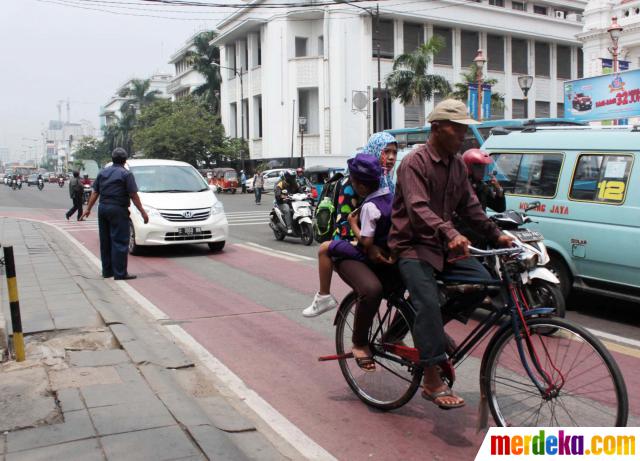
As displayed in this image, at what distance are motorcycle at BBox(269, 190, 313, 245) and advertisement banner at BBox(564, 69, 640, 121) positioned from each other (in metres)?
11.7

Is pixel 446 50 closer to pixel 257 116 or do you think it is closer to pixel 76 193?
pixel 257 116

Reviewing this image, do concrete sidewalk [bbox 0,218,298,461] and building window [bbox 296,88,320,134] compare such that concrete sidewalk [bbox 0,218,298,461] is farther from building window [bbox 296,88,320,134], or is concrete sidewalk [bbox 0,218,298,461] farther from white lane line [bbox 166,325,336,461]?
building window [bbox 296,88,320,134]

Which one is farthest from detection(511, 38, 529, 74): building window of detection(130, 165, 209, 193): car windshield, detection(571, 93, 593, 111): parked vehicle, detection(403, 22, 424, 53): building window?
detection(130, 165, 209, 193): car windshield

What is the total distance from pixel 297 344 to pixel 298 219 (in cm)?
850

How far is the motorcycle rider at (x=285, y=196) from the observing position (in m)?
14.9

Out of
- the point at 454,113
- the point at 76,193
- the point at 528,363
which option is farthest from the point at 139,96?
the point at 528,363

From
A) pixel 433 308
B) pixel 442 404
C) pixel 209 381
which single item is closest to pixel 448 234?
pixel 433 308

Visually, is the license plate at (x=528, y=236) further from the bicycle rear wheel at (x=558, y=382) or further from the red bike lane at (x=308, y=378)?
the bicycle rear wheel at (x=558, y=382)

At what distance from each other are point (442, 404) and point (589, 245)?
389cm

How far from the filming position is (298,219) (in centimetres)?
1458

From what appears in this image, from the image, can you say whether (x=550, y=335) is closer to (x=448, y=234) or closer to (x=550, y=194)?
(x=448, y=234)

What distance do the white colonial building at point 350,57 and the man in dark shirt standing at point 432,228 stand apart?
40.8 metres

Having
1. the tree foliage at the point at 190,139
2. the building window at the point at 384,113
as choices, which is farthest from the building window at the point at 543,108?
the tree foliage at the point at 190,139

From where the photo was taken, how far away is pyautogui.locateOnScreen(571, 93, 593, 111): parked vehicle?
72.9 ft
